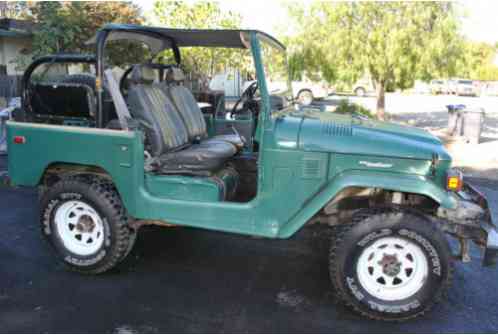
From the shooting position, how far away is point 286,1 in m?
11.4

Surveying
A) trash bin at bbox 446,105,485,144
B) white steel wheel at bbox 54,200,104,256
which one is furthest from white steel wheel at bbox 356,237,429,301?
trash bin at bbox 446,105,485,144

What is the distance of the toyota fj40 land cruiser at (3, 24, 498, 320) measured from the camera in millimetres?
3152

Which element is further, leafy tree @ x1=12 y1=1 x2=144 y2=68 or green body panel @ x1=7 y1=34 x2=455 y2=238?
leafy tree @ x1=12 y1=1 x2=144 y2=68

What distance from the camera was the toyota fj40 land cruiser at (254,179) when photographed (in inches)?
124

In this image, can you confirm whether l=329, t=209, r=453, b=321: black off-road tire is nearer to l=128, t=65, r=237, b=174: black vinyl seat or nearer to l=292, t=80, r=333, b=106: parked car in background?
l=128, t=65, r=237, b=174: black vinyl seat

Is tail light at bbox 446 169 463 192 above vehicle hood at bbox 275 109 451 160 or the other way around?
the other way around

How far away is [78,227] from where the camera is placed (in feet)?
12.6

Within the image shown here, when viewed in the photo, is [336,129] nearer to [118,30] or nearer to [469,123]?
[118,30]

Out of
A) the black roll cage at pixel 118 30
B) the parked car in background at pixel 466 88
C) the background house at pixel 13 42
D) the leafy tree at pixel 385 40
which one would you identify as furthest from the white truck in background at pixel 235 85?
the parked car in background at pixel 466 88

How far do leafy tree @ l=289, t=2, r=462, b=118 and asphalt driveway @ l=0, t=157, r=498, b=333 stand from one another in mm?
6591

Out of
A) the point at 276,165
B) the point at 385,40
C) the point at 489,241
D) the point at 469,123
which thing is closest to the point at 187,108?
the point at 276,165

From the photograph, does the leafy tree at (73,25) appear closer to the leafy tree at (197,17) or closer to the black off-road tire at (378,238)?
the leafy tree at (197,17)

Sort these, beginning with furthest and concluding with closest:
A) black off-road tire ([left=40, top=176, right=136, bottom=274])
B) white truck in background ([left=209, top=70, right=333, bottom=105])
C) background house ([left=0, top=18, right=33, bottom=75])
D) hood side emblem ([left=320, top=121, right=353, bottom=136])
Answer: background house ([left=0, top=18, right=33, bottom=75]), white truck in background ([left=209, top=70, right=333, bottom=105]), black off-road tire ([left=40, top=176, right=136, bottom=274]), hood side emblem ([left=320, top=121, right=353, bottom=136])

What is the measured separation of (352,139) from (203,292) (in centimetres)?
173
